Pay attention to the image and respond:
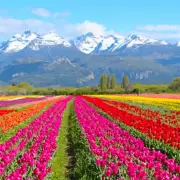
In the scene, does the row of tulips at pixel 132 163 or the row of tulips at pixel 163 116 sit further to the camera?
the row of tulips at pixel 163 116

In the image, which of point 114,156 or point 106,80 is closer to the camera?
point 114,156

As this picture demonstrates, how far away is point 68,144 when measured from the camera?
18.5 metres

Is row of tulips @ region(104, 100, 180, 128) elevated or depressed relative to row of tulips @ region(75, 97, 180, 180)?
depressed

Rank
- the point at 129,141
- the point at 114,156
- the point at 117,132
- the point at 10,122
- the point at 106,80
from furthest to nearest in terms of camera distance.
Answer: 1. the point at 106,80
2. the point at 10,122
3. the point at 117,132
4. the point at 129,141
5. the point at 114,156

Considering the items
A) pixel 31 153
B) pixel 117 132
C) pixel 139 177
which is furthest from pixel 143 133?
pixel 139 177

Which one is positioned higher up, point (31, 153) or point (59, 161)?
point (31, 153)

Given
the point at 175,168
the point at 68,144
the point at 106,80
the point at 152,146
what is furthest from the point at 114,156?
the point at 106,80

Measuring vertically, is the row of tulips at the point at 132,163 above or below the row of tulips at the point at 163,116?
above

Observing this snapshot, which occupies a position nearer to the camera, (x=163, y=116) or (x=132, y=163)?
(x=132, y=163)

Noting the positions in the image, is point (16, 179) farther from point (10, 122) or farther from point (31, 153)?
point (10, 122)

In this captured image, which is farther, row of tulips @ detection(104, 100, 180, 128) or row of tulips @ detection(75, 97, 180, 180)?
row of tulips @ detection(104, 100, 180, 128)

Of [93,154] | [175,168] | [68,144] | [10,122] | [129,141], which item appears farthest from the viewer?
[10,122]

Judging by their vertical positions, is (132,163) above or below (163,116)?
above

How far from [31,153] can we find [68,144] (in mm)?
6899
